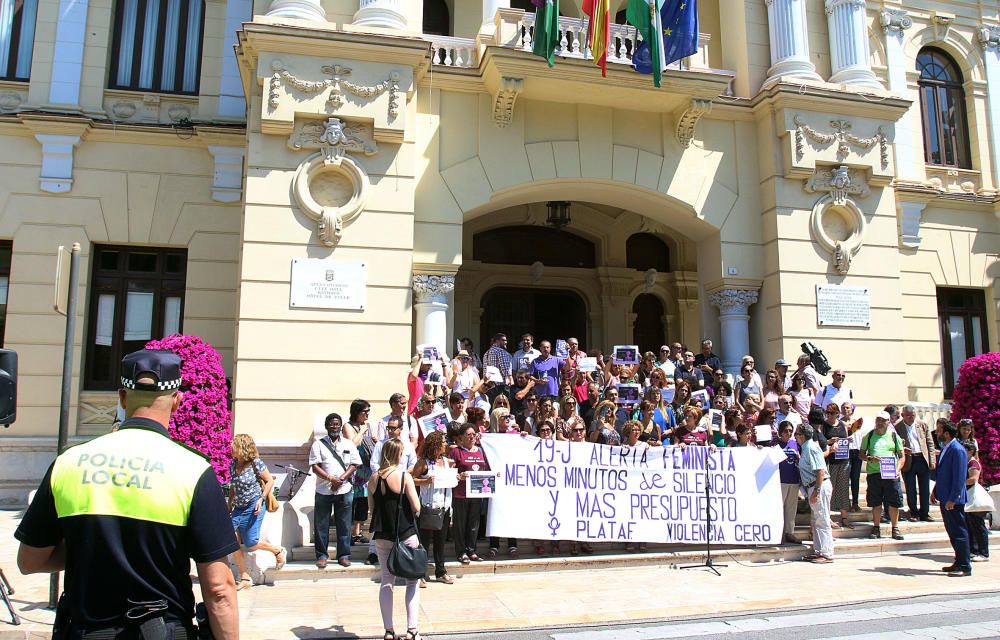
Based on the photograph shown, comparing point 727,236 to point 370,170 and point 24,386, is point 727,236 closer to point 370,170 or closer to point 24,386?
point 370,170

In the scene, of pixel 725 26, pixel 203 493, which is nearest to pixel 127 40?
pixel 725 26

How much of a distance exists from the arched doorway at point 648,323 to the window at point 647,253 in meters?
0.84

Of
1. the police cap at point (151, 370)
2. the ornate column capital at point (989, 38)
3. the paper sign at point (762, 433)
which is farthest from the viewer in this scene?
Result: the ornate column capital at point (989, 38)

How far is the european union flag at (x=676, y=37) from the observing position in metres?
13.9

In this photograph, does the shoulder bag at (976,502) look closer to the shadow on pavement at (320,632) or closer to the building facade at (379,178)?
the building facade at (379,178)

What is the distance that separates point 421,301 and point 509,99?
4125 millimetres

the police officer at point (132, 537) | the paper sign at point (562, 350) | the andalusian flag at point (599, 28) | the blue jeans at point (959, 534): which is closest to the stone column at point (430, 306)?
the paper sign at point (562, 350)

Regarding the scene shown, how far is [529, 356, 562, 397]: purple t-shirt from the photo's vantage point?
12.3m

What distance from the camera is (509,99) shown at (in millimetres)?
13945

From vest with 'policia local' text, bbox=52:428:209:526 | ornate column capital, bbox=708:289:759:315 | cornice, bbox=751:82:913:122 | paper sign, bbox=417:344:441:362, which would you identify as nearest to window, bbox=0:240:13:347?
paper sign, bbox=417:344:441:362

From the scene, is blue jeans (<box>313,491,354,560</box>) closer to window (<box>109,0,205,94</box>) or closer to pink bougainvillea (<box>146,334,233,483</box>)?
pink bougainvillea (<box>146,334,233,483</box>)

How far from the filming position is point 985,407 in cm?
1261

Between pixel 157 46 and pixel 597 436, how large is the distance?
12539mm

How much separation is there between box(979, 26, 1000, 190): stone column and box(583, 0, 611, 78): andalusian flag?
11.5m
